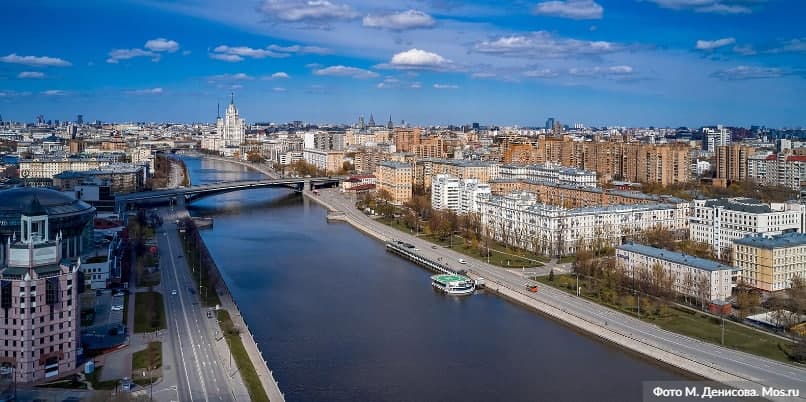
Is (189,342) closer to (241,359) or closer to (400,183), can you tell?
(241,359)

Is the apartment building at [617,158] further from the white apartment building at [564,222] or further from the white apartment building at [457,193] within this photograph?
the white apartment building at [564,222]

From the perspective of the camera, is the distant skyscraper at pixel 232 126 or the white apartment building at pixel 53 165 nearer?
the white apartment building at pixel 53 165

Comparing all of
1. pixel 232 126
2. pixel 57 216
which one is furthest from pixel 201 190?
pixel 232 126

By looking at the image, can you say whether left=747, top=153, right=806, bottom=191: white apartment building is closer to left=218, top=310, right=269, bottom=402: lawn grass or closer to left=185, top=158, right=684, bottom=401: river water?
left=185, top=158, right=684, bottom=401: river water

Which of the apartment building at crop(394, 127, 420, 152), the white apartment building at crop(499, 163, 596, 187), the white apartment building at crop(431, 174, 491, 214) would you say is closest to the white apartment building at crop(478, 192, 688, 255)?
the white apartment building at crop(431, 174, 491, 214)

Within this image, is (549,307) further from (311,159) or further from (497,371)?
(311,159)

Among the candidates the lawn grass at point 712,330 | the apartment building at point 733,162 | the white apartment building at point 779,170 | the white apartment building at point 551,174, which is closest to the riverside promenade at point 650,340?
the lawn grass at point 712,330
